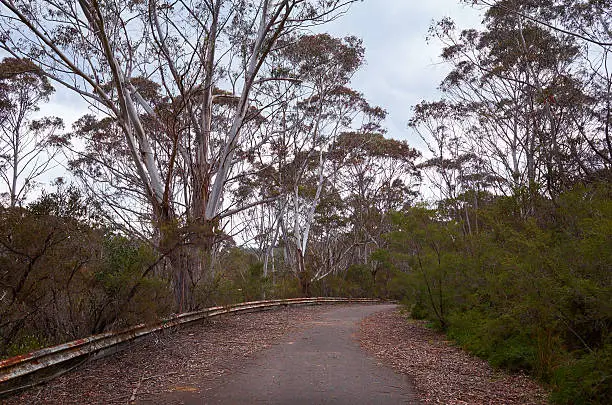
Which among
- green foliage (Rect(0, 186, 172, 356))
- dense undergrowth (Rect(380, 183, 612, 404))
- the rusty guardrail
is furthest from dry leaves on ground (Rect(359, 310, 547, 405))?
green foliage (Rect(0, 186, 172, 356))

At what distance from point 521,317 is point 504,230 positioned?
2334 mm

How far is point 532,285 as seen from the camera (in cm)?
646

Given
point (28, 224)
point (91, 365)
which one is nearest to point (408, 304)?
point (91, 365)

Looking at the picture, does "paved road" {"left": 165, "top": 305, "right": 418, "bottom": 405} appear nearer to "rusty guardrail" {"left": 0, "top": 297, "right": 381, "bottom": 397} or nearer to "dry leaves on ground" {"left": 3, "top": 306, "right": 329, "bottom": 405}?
"dry leaves on ground" {"left": 3, "top": 306, "right": 329, "bottom": 405}

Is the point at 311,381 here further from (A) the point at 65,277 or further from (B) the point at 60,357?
(A) the point at 65,277

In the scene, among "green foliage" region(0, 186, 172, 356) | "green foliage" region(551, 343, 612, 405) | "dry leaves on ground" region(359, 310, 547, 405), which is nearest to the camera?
"green foliage" region(551, 343, 612, 405)

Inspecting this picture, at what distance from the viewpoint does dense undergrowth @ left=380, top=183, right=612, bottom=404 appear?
215 inches

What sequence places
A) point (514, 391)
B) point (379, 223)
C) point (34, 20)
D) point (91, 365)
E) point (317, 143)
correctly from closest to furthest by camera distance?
point (514, 391) → point (91, 365) → point (34, 20) → point (317, 143) → point (379, 223)

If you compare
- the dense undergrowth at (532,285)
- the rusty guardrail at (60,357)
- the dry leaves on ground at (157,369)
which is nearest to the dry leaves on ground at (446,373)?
the dense undergrowth at (532,285)

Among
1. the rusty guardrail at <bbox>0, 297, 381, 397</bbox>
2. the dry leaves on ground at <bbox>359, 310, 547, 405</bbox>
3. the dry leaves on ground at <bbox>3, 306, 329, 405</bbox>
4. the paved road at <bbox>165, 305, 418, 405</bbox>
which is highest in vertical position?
the rusty guardrail at <bbox>0, 297, 381, 397</bbox>

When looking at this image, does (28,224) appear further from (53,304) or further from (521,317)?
(521,317)

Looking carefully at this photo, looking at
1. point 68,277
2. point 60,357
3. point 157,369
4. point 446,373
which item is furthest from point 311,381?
point 68,277

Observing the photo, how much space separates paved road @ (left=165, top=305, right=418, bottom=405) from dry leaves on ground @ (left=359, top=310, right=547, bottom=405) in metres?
0.35

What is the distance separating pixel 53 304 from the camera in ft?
23.2
